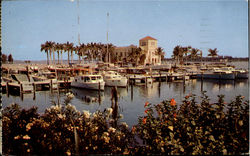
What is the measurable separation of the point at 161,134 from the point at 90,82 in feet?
108

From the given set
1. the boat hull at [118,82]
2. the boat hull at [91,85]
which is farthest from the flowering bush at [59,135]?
the boat hull at [118,82]

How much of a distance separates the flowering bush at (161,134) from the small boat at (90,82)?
2965cm

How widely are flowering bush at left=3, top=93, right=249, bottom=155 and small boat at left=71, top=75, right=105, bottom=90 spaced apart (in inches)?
1167

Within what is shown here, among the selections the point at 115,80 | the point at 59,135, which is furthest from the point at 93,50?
the point at 59,135

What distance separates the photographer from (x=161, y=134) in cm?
524

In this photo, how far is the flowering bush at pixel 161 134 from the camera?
4.66m

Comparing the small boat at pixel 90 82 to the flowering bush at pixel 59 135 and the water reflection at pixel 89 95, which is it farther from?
the flowering bush at pixel 59 135

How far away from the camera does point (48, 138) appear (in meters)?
5.43

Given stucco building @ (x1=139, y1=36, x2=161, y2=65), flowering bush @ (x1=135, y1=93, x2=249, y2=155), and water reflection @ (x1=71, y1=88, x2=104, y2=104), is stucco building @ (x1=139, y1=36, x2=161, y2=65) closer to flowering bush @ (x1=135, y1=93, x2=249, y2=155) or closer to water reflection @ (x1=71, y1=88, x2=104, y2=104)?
water reflection @ (x1=71, y1=88, x2=104, y2=104)

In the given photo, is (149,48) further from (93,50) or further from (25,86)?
(25,86)

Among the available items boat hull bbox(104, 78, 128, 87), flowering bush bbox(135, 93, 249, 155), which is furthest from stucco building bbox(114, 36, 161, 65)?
flowering bush bbox(135, 93, 249, 155)

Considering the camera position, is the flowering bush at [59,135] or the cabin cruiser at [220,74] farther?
the cabin cruiser at [220,74]

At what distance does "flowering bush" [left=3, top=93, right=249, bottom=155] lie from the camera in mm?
4656

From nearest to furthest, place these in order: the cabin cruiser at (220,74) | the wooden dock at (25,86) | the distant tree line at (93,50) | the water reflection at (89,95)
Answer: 1. the water reflection at (89,95)
2. the wooden dock at (25,86)
3. the cabin cruiser at (220,74)
4. the distant tree line at (93,50)
